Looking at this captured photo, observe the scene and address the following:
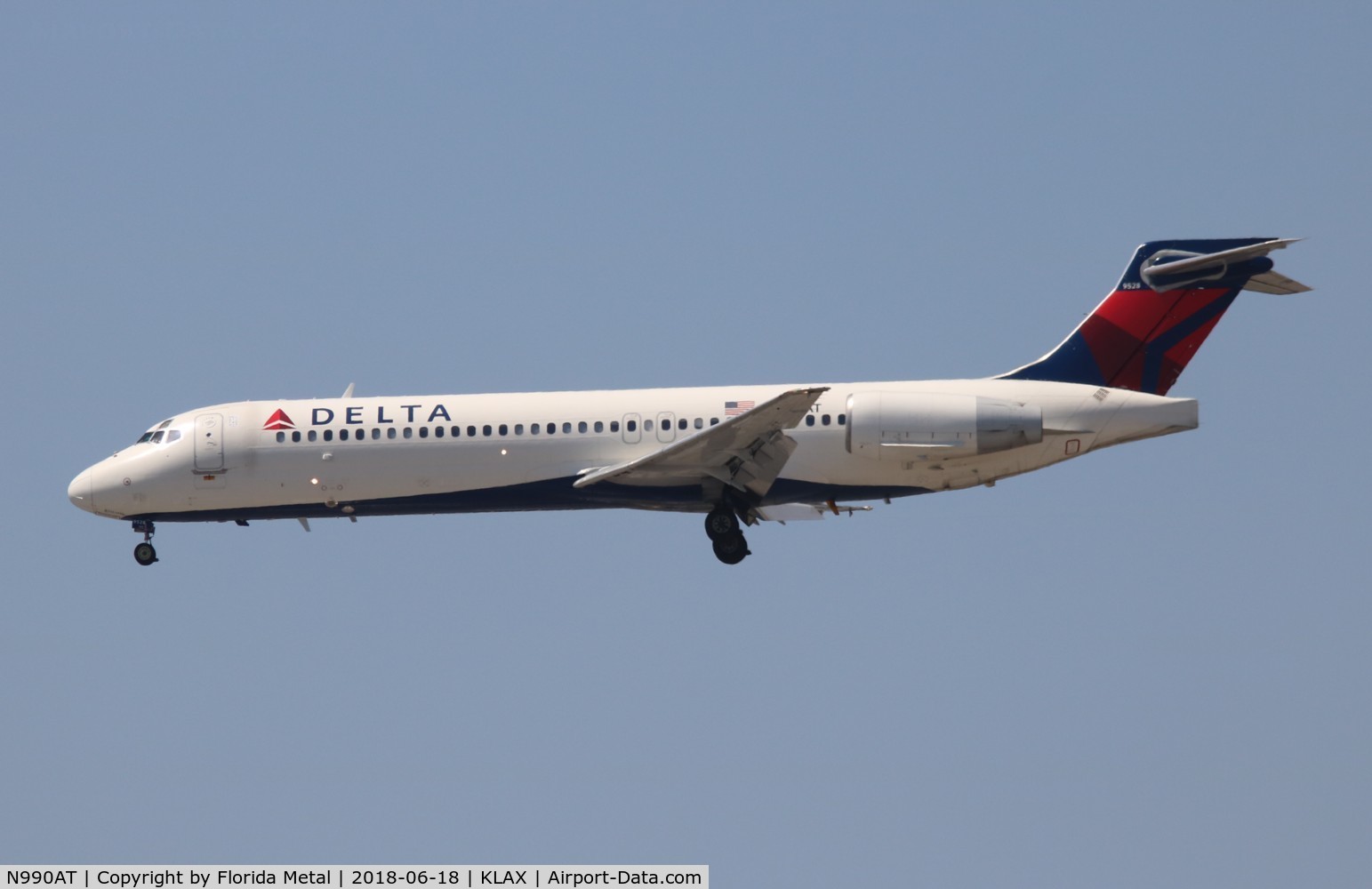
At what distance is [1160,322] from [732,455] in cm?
801

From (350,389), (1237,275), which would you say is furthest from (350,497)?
(1237,275)

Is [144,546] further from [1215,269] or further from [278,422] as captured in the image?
[1215,269]

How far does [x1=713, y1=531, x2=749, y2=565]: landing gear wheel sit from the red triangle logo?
8087mm

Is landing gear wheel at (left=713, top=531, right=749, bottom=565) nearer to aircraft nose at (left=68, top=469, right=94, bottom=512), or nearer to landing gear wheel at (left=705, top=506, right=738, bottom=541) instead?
landing gear wheel at (left=705, top=506, right=738, bottom=541)

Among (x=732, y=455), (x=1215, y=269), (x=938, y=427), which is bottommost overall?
(x=732, y=455)

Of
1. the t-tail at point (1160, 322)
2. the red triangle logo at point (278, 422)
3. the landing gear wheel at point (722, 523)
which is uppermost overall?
the t-tail at point (1160, 322)

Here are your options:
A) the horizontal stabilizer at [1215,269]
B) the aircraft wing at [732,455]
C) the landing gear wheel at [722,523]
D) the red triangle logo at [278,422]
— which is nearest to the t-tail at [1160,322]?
the horizontal stabilizer at [1215,269]

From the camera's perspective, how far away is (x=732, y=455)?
33.7 meters

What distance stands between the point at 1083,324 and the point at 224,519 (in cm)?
1607

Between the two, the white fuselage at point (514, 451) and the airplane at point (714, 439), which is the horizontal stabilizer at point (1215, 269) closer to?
the airplane at point (714, 439)

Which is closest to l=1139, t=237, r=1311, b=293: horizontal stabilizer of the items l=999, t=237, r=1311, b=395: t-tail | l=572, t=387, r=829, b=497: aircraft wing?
l=999, t=237, r=1311, b=395: t-tail

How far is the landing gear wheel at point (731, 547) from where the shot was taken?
1371 inches

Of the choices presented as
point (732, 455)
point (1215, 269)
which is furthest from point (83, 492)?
point (1215, 269)

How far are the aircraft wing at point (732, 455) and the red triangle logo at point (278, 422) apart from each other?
5.45 m
